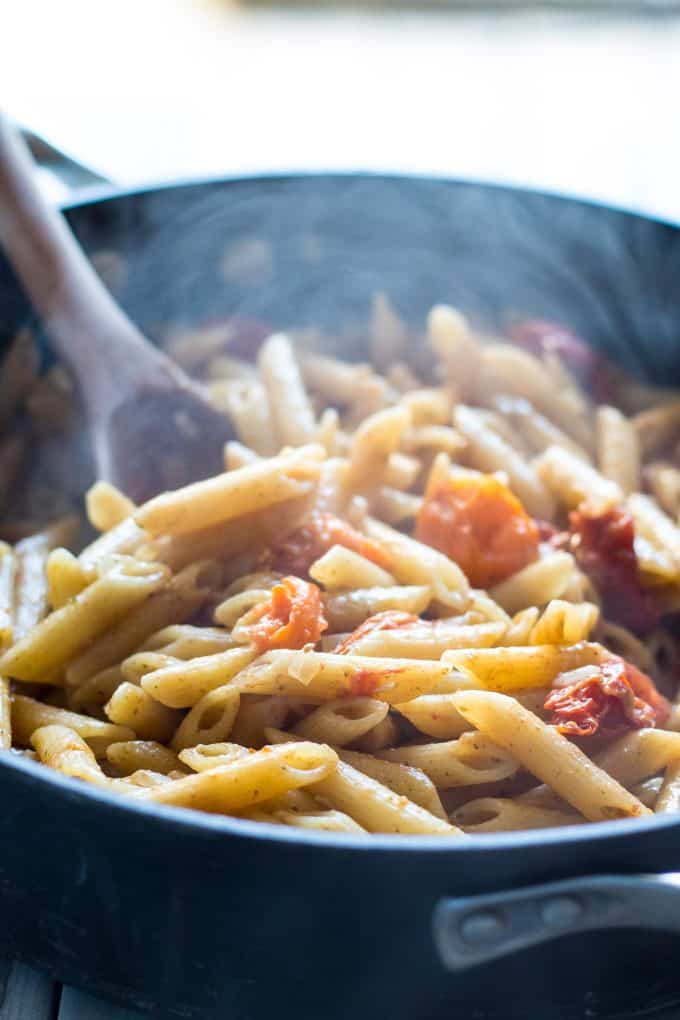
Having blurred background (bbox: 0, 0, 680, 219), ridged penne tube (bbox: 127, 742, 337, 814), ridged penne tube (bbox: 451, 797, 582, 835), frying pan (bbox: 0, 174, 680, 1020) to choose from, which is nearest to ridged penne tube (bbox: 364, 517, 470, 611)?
ridged penne tube (bbox: 451, 797, 582, 835)

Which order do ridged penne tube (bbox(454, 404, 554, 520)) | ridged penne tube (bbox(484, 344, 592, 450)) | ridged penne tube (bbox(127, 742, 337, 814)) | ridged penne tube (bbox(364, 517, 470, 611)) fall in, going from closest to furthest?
ridged penne tube (bbox(127, 742, 337, 814)), ridged penne tube (bbox(364, 517, 470, 611)), ridged penne tube (bbox(454, 404, 554, 520)), ridged penne tube (bbox(484, 344, 592, 450))

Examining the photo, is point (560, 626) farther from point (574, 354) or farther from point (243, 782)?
point (574, 354)

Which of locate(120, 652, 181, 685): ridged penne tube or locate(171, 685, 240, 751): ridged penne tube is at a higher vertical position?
locate(120, 652, 181, 685): ridged penne tube

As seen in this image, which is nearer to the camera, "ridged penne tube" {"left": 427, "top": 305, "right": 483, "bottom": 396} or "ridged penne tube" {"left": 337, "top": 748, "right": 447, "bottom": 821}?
"ridged penne tube" {"left": 337, "top": 748, "right": 447, "bottom": 821}

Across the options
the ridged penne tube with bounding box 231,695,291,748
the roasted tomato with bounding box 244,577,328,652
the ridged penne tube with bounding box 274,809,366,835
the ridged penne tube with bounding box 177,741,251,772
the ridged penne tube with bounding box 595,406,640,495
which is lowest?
the ridged penne tube with bounding box 274,809,366,835

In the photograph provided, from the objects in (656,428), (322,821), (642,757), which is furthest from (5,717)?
(656,428)

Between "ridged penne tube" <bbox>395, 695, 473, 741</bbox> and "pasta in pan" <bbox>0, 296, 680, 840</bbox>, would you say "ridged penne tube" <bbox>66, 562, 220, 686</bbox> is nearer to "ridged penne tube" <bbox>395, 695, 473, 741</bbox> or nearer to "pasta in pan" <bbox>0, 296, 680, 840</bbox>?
"pasta in pan" <bbox>0, 296, 680, 840</bbox>

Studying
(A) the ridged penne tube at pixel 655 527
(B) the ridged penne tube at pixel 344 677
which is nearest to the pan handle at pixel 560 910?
(B) the ridged penne tube at pixel 344 677
